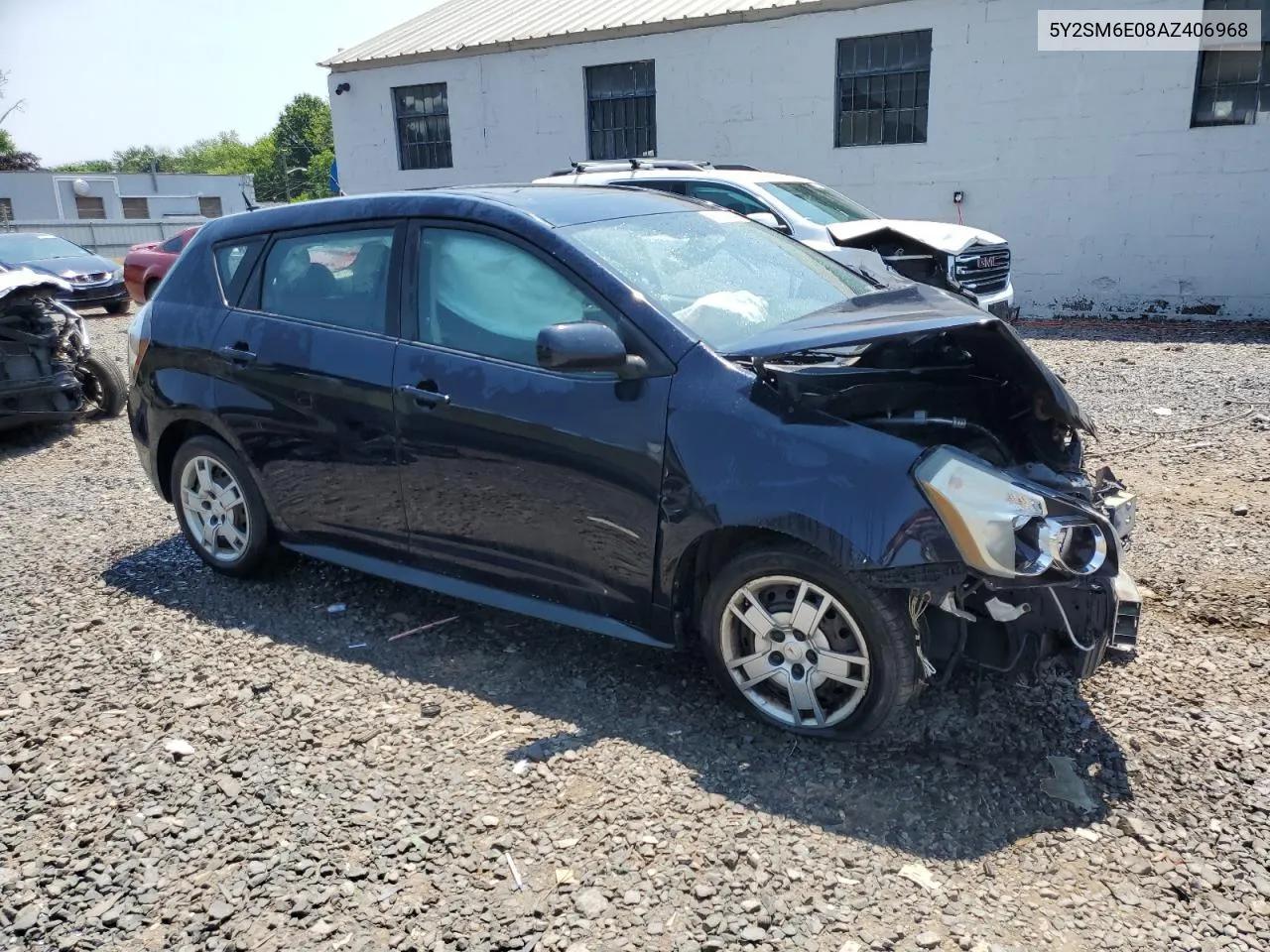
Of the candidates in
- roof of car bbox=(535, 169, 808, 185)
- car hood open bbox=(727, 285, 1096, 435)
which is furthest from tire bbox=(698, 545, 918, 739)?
roof of car bbox=(535, 169, 808, 185)

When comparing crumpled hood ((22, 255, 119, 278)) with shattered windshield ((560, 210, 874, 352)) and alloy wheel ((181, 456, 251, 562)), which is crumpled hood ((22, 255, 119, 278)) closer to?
alloy wheel ((181, 456, 251, 562))

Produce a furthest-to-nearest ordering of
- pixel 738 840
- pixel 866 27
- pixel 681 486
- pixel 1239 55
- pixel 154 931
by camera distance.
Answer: pixel 866 27, pixel 1239 55, pixel 681 486, pixel 738 840, pixel 154 931

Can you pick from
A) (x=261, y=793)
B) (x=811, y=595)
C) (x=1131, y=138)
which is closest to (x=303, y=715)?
(x=261, y=793)

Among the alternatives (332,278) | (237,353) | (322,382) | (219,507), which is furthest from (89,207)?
(322,382)

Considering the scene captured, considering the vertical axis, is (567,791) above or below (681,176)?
below

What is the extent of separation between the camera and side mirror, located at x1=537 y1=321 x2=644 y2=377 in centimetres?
326

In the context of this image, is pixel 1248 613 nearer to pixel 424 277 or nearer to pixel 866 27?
pixel 424 277

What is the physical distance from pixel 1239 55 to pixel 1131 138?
143cm

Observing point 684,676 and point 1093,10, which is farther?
point 1093,10

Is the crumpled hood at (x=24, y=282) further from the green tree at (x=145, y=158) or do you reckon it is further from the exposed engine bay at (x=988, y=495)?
the green tree at (x=145, y=158)

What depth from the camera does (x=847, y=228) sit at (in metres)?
9.55

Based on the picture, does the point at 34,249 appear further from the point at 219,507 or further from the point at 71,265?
the point at 219,507

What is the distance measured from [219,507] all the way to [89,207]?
5315cm

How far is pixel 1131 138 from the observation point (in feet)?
42.0
